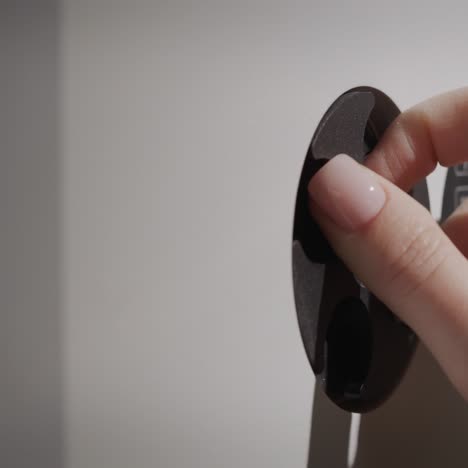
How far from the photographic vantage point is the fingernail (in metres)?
0.21

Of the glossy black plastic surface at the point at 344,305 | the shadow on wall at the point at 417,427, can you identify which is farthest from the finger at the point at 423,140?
the shadow on wall at the point at 417,427

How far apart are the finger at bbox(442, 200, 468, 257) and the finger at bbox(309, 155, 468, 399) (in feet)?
0.33

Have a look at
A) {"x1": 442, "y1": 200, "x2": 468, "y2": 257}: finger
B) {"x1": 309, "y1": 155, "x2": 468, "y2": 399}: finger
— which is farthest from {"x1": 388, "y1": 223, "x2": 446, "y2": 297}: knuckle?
{"x1": 442, "y1": 200, "x2": 468, "y2": 257}: finger

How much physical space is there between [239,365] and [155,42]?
16cm

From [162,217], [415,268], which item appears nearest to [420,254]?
[415,268]

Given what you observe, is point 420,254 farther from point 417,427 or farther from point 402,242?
point 417,427

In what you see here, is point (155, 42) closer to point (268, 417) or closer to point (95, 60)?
point (95, 60)

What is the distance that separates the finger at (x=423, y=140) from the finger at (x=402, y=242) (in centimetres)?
6

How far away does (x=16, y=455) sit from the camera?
215 mm

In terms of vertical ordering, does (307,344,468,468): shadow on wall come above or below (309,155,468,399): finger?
below

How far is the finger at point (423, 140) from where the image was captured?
0.88 feet

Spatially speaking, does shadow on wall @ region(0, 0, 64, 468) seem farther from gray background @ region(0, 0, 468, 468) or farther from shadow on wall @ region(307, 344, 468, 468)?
shadow on wall @ region(307, 344, 468, 468)

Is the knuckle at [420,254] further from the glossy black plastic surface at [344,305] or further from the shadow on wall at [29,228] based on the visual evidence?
the shadow on wall at [29,228]

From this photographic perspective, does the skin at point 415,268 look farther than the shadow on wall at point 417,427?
No
